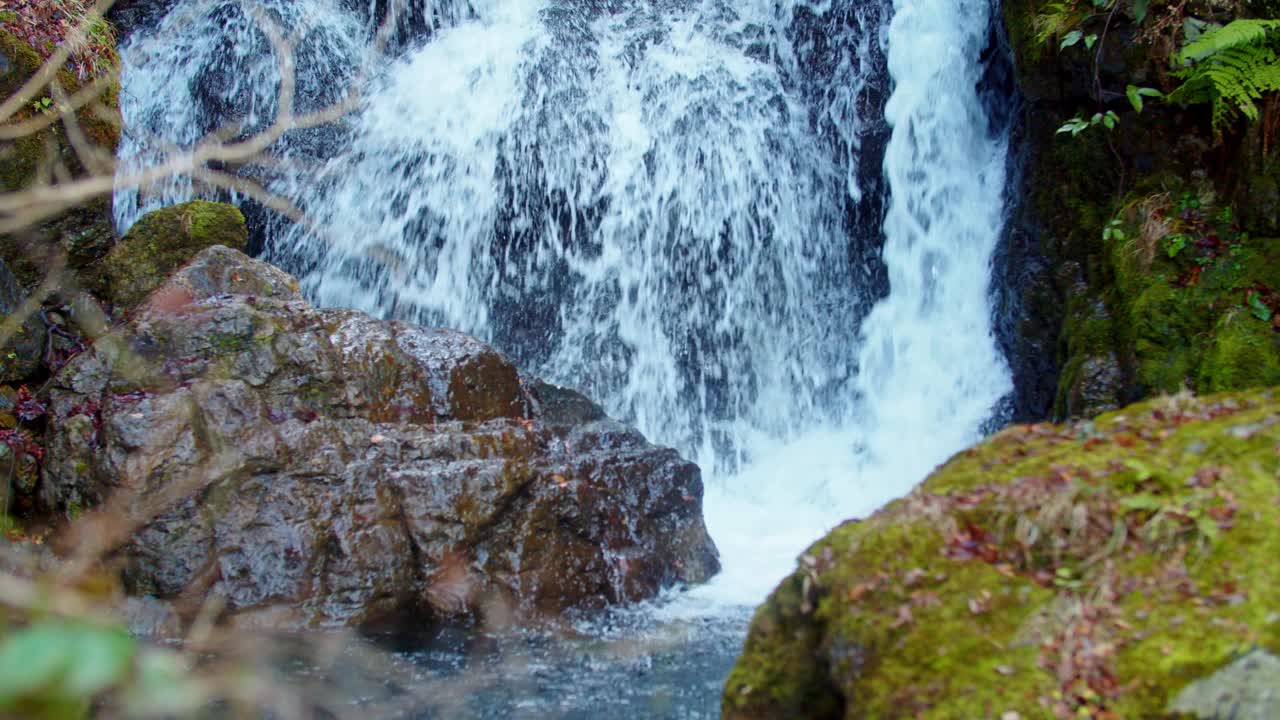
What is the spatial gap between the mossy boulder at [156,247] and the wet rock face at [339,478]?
228 cm

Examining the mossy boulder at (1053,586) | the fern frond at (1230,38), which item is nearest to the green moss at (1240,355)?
the fern frond at (1230,38)

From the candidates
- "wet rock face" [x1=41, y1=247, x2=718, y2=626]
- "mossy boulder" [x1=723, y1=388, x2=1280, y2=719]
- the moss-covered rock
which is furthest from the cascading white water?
"mossy boulder" [x1=723, y1=388, x2=1280, y2=719]

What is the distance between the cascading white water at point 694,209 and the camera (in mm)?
9625

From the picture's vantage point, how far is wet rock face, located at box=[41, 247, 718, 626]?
592 centimetres

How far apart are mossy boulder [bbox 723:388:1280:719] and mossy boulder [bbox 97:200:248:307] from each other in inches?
306

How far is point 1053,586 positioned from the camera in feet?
9.42

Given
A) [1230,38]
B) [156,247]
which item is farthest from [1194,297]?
[156,247]

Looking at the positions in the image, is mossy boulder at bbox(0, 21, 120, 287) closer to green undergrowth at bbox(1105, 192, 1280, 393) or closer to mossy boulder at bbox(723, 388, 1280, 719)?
mossy boulder at bbox(723, 388, 1280, 719)

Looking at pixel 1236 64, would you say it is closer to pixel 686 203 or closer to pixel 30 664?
pixel 686 203

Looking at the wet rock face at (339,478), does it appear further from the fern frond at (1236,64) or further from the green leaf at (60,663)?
the green leaf at (60,663)

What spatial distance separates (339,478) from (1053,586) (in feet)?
15.3

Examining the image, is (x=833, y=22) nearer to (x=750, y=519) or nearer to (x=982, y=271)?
(x=982, y=271)

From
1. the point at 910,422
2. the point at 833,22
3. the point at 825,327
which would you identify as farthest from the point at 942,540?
the point at 833,22

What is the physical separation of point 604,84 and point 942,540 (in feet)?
31.5
